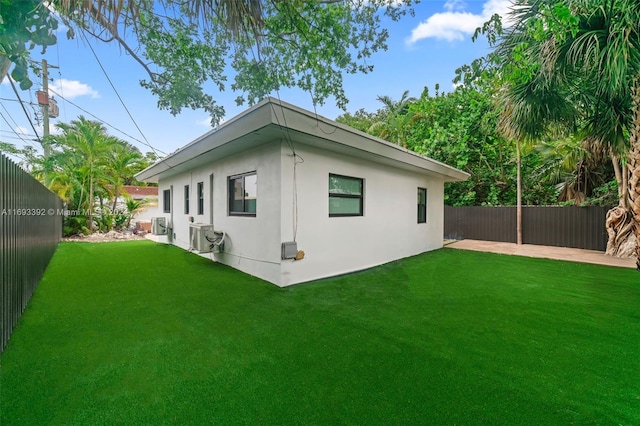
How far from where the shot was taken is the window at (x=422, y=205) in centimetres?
868

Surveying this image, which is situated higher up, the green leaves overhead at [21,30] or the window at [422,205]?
the green leaves overhead at [21,30]

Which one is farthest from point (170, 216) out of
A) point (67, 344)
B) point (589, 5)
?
point (589, 5)

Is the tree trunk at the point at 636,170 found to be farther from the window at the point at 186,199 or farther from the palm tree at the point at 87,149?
the palm tree at the point at 87,149

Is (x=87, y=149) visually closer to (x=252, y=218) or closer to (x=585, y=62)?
(x=252, y=218)

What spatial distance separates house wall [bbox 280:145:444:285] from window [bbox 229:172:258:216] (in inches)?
40.2

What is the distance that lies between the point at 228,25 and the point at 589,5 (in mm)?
5073

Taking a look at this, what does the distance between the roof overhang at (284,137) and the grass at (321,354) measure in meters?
2.50

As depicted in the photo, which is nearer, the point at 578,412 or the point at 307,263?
the point at 578,412

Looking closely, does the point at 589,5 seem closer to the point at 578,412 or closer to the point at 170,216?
the point at 578,412

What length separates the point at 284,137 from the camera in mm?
4602

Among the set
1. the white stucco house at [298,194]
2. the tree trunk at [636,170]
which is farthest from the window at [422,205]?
the tree trunk at [636,170]

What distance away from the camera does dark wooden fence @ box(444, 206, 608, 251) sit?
8977 mm

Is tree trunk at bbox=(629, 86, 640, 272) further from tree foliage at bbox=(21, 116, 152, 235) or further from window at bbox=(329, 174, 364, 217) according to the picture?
tree foliage at bbox=(21, 116, 152, 235)

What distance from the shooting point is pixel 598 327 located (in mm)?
3232
